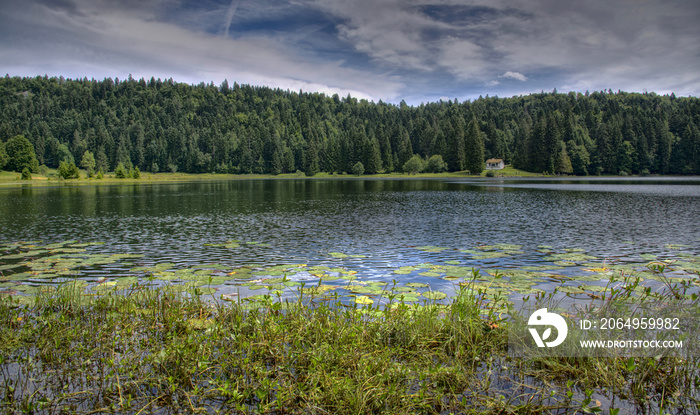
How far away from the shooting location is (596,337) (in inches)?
282

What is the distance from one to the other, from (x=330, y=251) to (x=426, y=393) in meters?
15.2

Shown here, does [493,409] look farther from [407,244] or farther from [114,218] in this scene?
[114,218]

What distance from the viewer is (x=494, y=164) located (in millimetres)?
167000

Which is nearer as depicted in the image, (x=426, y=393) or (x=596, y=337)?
(x=426, y=393)

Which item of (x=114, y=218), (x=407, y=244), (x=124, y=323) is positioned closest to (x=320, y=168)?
(x=114, y=218)

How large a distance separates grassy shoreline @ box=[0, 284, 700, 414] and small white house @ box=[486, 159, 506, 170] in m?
169

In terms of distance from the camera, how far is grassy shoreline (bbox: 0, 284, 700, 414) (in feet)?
19.4

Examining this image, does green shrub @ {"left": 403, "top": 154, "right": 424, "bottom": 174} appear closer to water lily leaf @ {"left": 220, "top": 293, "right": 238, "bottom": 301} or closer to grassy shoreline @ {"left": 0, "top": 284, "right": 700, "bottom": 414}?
water lily leaf @ {"left": 220, "top": 293, "right": 238, "bottom": 301}

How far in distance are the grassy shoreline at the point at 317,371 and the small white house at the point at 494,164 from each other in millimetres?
168570

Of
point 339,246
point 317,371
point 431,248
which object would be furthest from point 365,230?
point 317,371

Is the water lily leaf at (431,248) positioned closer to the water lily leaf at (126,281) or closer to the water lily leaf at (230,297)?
the water lily leaf at (230,297)

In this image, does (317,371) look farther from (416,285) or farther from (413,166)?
(413,166)

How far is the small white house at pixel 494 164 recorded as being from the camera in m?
165

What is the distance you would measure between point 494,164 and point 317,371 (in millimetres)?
173353
